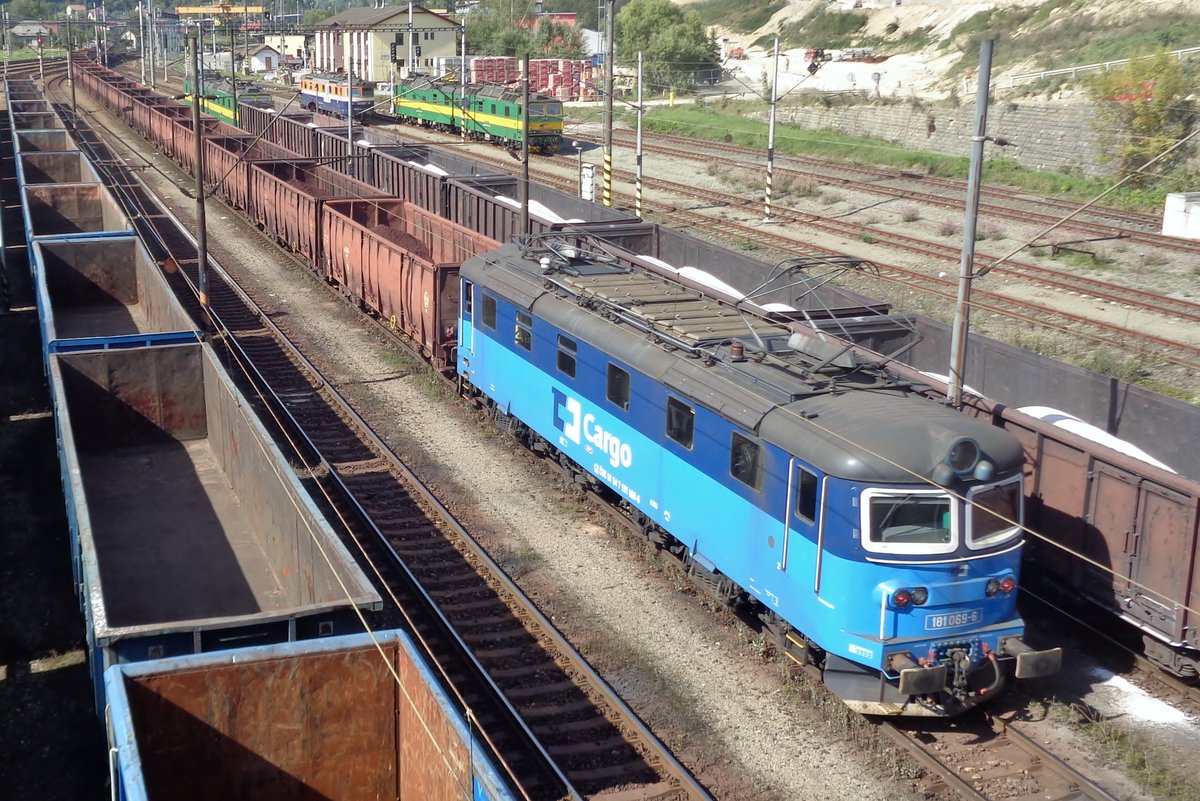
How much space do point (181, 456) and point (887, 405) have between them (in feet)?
30.7

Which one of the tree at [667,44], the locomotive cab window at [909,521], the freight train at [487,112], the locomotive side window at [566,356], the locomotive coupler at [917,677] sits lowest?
the locomotive coupler at [917,677]

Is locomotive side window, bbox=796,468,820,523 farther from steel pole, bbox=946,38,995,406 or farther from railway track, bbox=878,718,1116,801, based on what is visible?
steel pole, bbox=946,38,995,406

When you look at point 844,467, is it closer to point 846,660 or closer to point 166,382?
point 846,660

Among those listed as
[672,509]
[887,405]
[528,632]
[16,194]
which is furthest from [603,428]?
[16,194]

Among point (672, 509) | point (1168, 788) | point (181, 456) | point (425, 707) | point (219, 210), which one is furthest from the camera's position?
point (219, 210)

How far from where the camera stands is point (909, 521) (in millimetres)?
9883

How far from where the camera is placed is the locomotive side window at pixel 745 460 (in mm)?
10938

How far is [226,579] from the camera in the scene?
12.2 metres

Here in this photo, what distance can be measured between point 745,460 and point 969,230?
11.9 ft

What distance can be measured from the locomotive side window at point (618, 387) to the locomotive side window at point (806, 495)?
11.1 ft

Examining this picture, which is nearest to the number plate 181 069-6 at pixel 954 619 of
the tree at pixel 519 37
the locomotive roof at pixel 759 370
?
the locomotive roof at pixel 759 370

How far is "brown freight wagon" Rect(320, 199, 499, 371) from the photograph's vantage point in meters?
19.9

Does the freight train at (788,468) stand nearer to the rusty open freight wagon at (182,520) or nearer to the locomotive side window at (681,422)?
the locomotive side window at (681,422)

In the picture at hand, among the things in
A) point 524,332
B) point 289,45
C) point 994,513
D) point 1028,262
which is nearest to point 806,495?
point 994,513
